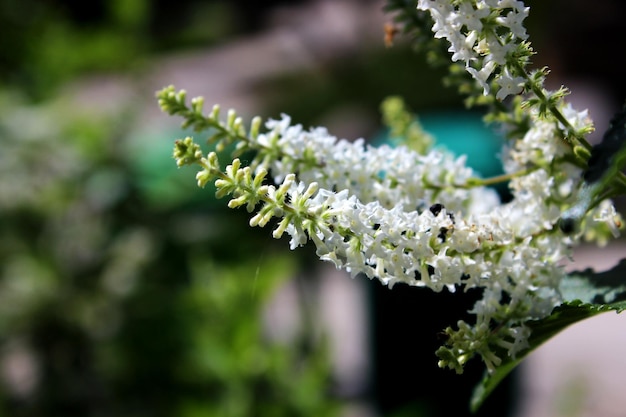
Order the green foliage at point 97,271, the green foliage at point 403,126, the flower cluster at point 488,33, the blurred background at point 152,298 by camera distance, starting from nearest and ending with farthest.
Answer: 1. the flower cluster at point 488,33
2. the green foliage at point 403,126
3. the blurred background at point 152,298
4. the green foliage at point 97,271

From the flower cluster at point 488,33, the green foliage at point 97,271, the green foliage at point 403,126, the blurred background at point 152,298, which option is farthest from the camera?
the green foliage at point 97,271

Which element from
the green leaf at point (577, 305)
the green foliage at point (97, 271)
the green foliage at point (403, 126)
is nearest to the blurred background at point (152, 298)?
the green foliage at point (97, 271)

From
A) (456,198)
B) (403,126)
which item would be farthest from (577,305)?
(403,126)

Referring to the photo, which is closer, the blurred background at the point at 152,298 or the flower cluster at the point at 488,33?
the flower cluster at the point at 488,33

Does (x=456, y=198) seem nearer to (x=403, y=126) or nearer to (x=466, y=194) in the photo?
(x=466, y=194)

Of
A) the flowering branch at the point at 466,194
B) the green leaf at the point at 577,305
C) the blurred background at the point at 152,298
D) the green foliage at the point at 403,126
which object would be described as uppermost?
the blurred background at the point at 152,298

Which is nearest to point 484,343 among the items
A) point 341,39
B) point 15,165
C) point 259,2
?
point 15,165

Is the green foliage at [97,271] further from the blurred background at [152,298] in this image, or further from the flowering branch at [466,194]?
the flowering branch at [466,194]

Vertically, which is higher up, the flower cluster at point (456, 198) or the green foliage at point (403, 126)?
the green foliage at point (403, 126)
